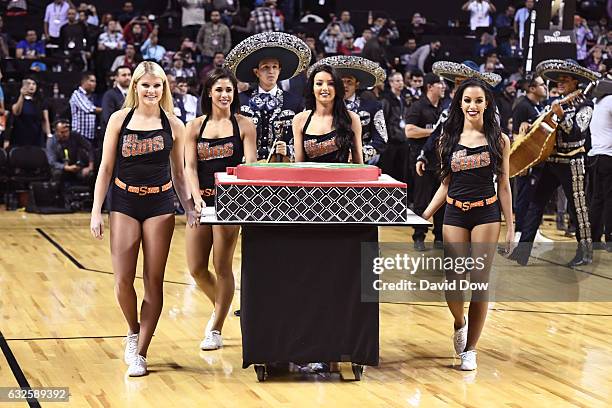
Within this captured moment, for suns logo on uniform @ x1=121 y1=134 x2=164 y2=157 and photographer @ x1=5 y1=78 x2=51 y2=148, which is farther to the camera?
photographer @ x1=5 y1=78 x2=51 y2=148

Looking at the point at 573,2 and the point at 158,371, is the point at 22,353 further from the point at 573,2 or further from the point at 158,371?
the point at 573,2

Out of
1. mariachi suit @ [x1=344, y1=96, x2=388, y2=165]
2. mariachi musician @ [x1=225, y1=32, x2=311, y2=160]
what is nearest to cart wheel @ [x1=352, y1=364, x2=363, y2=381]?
mariachi musician @ [x1=225, y1=32, x2=311, y2=160]

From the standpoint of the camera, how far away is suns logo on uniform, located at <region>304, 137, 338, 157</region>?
6461mm

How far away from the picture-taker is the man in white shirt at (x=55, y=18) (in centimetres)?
1744

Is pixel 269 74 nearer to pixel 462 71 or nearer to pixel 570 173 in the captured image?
pixel 462 71

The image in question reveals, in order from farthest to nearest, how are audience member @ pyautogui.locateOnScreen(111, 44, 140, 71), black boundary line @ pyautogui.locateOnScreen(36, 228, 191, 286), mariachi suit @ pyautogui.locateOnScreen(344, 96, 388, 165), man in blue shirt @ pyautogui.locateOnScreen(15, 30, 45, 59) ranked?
man in blue shirt @ pyautogui.locateOnScreen(15, 30, 45, 59), audience member @ pyautogui.locateOnScreen(111, 44, 140, 71), black boundary line @ pyautogui.locateOnScreen(36, 228, 191, 286), mariachi suit @ pyautogui.locateOnScreen(344, 96, 388, 165)

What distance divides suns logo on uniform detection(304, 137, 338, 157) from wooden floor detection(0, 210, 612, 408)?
127cm

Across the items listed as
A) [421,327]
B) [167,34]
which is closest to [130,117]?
[421,327]

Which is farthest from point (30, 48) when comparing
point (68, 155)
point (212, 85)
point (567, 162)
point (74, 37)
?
point (212, 85)

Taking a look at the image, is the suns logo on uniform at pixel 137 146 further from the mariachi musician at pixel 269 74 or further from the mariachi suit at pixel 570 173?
the mariachi suit at pixel 570 173

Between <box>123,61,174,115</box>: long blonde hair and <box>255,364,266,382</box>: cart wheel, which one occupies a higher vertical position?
<box>123,61,174,115</box>: long blonde hair

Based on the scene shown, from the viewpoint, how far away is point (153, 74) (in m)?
5.77

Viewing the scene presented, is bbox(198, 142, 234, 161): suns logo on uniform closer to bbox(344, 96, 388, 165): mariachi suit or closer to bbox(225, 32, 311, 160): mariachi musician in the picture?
bbox(225, 32, 311, 160): mariachi musician

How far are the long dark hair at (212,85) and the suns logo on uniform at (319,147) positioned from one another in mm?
488
